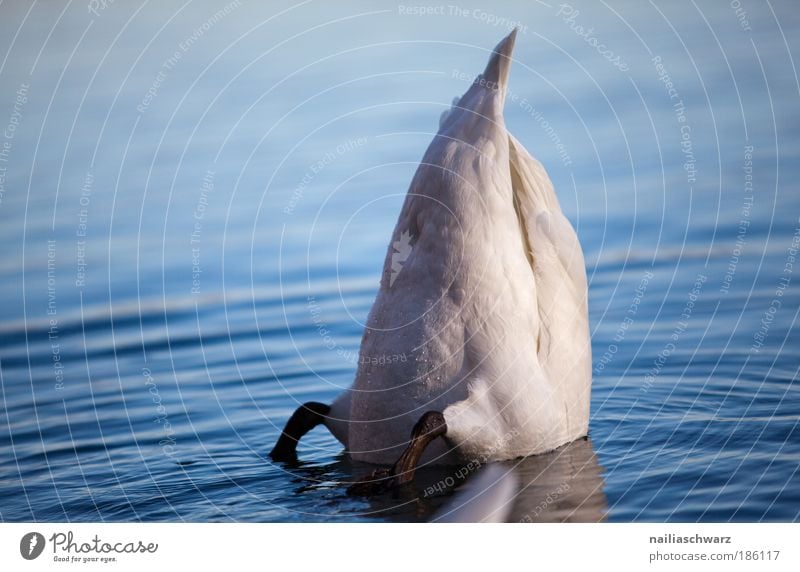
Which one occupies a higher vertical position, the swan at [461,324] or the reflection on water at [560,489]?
the swan at [461,324]

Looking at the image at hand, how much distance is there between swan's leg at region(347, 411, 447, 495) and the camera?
4598 millimetres

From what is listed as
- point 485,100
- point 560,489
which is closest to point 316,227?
point 485,100

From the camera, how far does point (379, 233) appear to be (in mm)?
6246

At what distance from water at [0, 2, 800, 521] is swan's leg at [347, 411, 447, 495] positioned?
0.67 feet

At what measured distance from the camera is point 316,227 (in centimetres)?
664

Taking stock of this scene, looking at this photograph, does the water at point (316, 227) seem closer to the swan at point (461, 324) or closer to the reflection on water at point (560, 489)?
the reflection on water at point (560, 489)

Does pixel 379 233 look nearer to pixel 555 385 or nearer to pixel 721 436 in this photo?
pixel 555 385

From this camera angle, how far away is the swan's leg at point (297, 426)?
5.29m

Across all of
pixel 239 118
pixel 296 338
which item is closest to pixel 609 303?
pixel 296 338

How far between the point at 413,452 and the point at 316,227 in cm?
228

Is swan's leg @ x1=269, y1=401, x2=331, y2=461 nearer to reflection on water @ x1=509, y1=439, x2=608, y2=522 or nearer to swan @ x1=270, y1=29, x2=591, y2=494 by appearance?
swan @ x1=270, y1=29, x2=591, y2=494

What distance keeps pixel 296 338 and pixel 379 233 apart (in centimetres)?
101

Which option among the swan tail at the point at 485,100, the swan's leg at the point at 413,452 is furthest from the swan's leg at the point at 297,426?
the swan tail at the point at 485,100

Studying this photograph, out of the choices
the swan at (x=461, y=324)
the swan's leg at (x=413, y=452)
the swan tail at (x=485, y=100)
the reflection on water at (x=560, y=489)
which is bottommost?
the reflection on water at (x=560, y=489)
